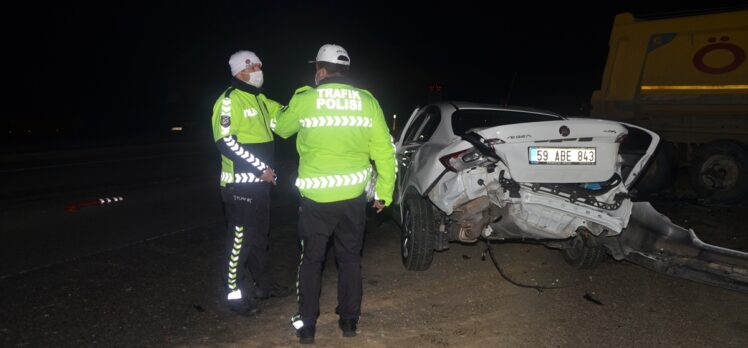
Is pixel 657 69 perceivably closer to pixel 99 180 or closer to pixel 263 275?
pixel 263 275

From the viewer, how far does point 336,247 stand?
3893 millimetres

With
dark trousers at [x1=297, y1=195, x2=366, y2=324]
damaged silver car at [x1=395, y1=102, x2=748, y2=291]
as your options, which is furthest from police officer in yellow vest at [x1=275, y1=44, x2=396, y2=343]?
damaged silver car at [x1=395, y1=102, x2=748, y2=291]

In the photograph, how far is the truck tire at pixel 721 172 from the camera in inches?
326

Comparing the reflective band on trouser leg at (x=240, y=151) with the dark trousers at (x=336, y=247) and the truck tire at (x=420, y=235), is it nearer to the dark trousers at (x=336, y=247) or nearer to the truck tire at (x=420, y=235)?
the dark trousers at (x=336, y=247)

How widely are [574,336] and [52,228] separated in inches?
238

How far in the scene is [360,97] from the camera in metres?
3.72

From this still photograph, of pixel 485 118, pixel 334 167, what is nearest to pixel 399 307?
pixel 334 167

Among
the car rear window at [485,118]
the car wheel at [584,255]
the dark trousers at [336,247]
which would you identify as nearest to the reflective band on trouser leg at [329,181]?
the dark trousers at [336,247]

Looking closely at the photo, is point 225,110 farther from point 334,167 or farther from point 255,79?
point 334,167

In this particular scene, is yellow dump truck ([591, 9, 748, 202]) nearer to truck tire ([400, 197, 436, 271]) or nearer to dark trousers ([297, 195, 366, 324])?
truck tire ([400, 197, 436, 271])

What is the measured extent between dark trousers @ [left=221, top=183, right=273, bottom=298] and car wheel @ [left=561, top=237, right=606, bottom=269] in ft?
9.26

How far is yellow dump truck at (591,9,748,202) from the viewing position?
8.30 metres

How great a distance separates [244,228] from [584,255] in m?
3.09

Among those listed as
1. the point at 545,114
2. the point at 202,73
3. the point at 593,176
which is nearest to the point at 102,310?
the point at 593,176
